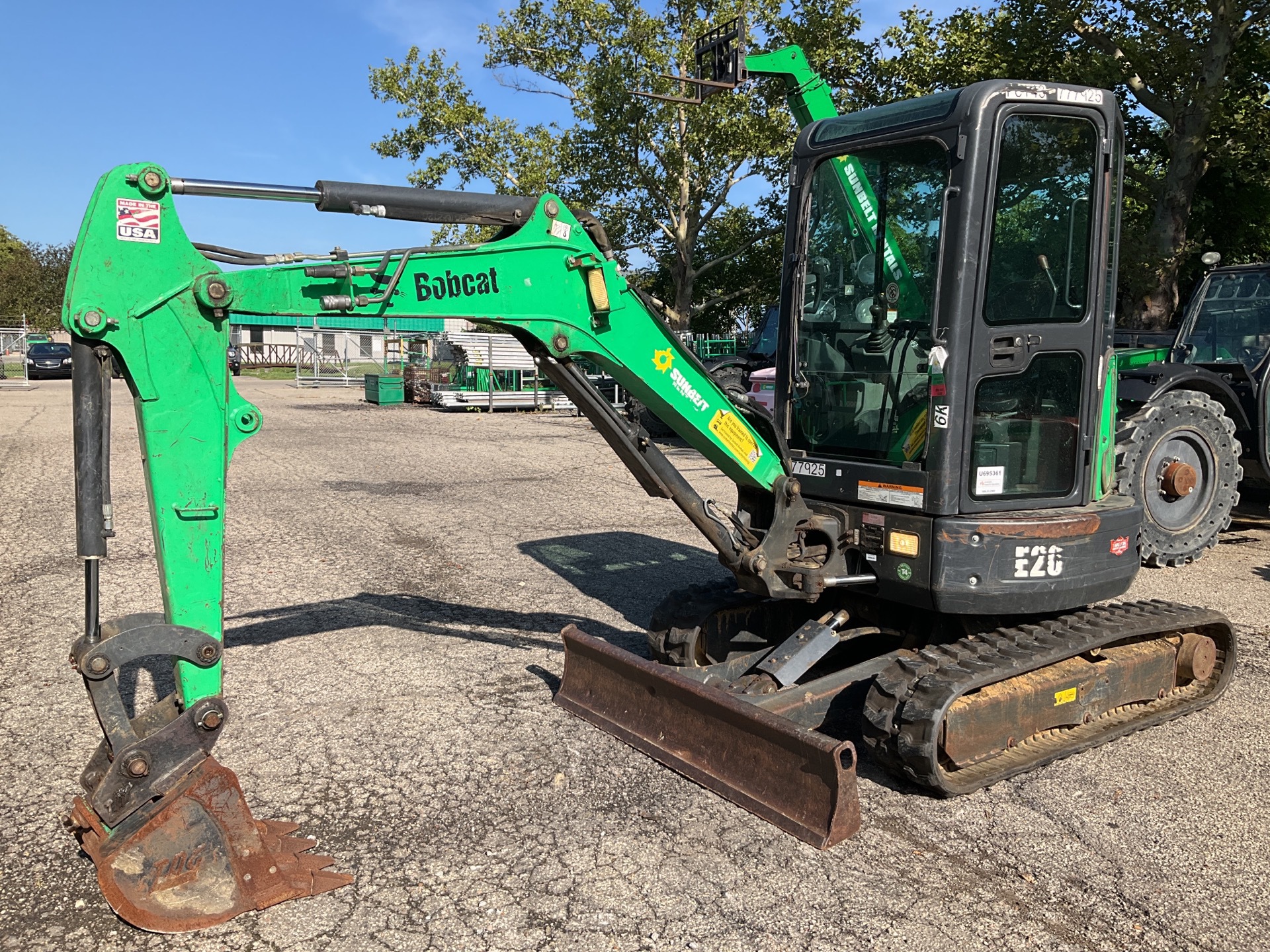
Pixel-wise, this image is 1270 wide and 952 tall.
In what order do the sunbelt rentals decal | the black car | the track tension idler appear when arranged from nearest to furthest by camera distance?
1. the track tension idler
2. the sunbelt rentals decal
3. the black car

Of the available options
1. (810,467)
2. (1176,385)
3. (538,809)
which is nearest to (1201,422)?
(1176,385)

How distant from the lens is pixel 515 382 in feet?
90.2

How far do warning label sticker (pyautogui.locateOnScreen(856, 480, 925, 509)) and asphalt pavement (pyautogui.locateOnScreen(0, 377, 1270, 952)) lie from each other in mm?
1265

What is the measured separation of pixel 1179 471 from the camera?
782 centimetres

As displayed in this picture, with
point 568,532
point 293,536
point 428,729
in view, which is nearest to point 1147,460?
point 568,532

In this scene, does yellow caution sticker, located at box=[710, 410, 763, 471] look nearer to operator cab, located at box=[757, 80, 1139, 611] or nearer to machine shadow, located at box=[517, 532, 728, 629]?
operator cab, located at box=[757, 80, 1139, 611]

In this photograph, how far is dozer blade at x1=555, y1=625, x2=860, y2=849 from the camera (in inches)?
156

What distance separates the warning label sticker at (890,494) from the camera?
15.3 ft

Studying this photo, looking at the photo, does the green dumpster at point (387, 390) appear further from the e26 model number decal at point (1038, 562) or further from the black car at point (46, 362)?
the e26 model number decal at point (1038, 562)

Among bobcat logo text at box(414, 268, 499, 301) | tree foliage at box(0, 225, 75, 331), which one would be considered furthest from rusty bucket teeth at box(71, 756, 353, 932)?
tree foliage at box(0, 225, 75, 331)

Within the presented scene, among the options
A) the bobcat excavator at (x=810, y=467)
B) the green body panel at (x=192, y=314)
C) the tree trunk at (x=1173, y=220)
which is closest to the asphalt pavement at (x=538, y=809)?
the bobcat excavator at (x=810, y=467)

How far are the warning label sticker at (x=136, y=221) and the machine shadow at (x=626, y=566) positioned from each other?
14.5 feet

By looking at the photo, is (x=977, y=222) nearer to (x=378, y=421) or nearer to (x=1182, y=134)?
(x=1182, y=134)

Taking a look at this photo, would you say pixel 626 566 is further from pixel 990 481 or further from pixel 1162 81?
pixel 1162 81
